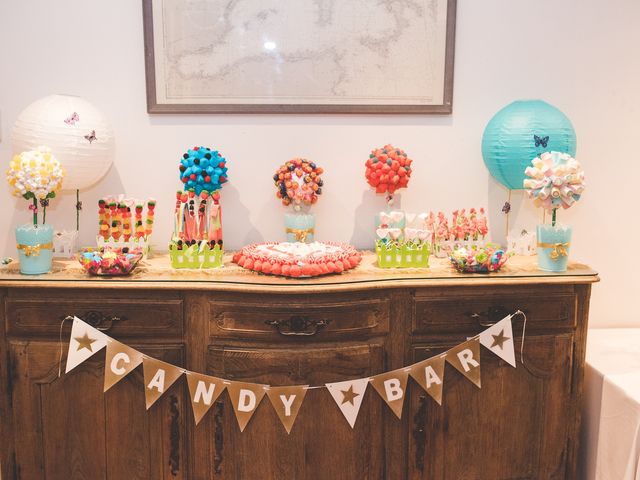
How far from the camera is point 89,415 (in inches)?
74.0

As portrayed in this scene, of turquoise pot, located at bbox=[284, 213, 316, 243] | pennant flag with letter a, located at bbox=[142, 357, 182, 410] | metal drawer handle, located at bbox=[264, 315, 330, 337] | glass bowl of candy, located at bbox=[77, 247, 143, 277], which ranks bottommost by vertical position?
pennant flag with letter a, located at bbox=[142, 357, 182, 410]

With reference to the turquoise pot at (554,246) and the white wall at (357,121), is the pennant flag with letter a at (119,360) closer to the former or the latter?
the white wall at (357,121)

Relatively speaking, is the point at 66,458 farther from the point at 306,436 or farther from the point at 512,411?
the point at 512,411

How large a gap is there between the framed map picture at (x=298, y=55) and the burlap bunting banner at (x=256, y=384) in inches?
36.8

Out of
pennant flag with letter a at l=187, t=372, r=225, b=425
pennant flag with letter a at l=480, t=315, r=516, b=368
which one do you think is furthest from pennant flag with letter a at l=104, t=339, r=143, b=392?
pennant flag with letter a at l=480, t=315, r=516, b=368

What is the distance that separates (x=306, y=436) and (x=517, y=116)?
1.35m

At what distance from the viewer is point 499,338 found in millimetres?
1882

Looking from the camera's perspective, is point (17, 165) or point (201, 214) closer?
point (17, 165)

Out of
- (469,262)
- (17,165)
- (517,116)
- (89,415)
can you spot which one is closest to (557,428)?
(469,262)

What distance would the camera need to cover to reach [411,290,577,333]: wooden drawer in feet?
6.16

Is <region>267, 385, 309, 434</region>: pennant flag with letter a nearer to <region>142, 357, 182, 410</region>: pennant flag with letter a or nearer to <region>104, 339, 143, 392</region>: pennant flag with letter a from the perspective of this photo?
<region>142, 357, 182, 410</region>: pennant flag with letter a

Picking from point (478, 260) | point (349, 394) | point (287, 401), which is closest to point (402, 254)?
point (478, 260)

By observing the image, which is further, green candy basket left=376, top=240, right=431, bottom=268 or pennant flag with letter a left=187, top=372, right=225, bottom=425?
green candy basket left=376, top=240, right=431, bottom=268

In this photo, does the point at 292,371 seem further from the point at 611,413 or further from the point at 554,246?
the point at 611,413
